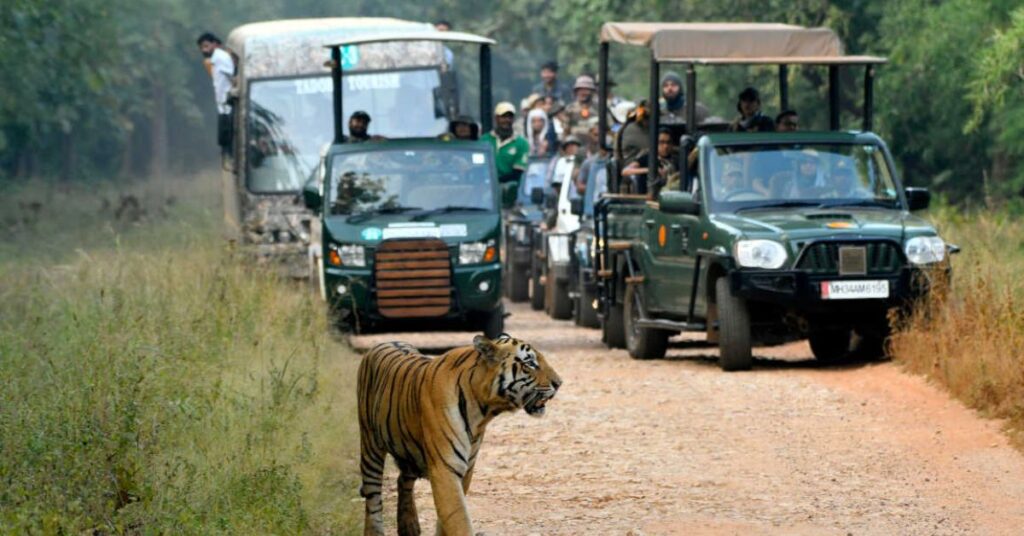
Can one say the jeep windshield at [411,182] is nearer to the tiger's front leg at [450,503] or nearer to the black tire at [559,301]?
the black tire at [559,301]

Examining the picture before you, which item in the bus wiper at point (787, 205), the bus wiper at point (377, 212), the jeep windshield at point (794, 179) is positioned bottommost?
the bus wiper at point (377, 212)

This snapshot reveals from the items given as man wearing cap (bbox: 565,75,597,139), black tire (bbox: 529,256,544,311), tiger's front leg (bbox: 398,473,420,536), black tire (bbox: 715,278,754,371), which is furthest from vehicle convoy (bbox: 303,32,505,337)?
man wearing cap (bbox: 565,75,597,139)

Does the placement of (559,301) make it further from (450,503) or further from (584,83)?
(450,503)

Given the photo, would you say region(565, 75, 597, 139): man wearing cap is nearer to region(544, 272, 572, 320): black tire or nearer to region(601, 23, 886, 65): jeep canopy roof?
region(544, 272, 572, 320): black tire

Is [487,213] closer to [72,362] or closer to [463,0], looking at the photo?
[72,362]

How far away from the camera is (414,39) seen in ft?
68.8

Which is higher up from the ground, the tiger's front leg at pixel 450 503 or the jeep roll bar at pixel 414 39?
the jeep roll bar at pixel 414 39

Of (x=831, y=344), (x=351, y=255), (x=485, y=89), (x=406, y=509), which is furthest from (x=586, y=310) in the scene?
(x=406, y=509)

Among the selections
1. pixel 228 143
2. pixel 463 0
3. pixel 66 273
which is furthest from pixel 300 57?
pixel 463 0

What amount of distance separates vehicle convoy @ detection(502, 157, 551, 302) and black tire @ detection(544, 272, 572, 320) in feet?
6.89

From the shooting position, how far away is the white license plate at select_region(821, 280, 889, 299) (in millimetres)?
15336

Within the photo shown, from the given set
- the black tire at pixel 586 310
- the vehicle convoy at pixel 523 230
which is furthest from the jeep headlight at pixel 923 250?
the vehicle convoy at pixel 523 230

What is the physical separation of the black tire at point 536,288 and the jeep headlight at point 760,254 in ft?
33.2

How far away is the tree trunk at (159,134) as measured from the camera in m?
64.8
